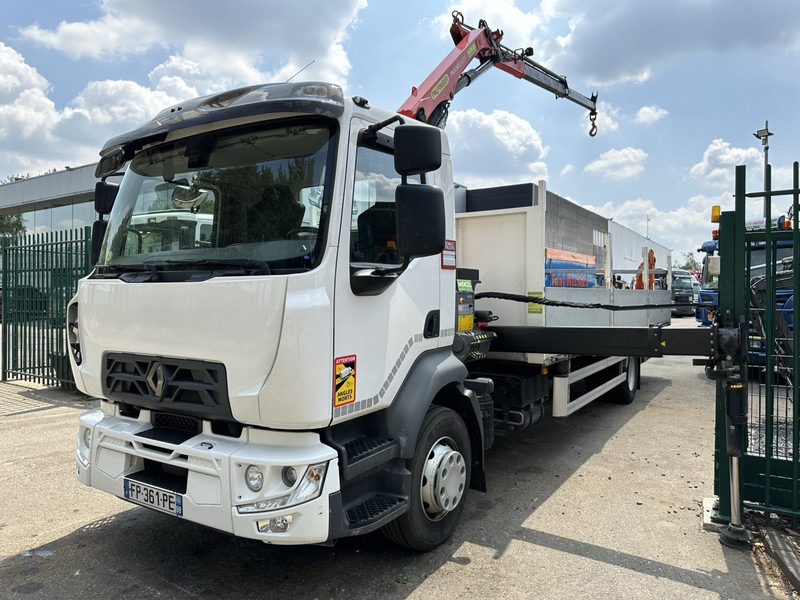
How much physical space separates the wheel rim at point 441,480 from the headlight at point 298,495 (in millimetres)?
939

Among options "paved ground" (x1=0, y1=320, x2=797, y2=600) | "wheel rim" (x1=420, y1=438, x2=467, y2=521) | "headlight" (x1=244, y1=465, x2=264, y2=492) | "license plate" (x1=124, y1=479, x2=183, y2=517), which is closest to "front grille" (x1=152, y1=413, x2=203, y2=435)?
"license plate" (x1=124, y1=479, x2=183, y2=517)

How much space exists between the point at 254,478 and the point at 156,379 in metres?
0.79

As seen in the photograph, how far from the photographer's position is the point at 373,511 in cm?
282

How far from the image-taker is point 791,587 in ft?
9.80

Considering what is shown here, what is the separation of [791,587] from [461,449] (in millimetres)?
1971

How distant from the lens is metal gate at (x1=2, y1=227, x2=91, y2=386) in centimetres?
775

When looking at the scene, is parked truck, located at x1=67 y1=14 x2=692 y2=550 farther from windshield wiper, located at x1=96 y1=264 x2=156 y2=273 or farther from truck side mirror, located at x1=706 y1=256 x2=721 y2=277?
truck side mirror, located at x1=706 y1=256 x2=721 y2=277

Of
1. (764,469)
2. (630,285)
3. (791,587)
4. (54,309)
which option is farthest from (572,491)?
(54,309)

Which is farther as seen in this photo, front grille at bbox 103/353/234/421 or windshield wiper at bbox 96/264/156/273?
windshield wiper at bbox 96/264/156/273

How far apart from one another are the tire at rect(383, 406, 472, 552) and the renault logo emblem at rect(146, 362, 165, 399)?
4.70 feet

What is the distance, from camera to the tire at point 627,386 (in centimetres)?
764

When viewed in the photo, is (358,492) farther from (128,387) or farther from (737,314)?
(737,314)

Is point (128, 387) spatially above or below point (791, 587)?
above

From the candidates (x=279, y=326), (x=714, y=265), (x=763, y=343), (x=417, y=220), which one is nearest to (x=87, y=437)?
(x=279, y=326)
